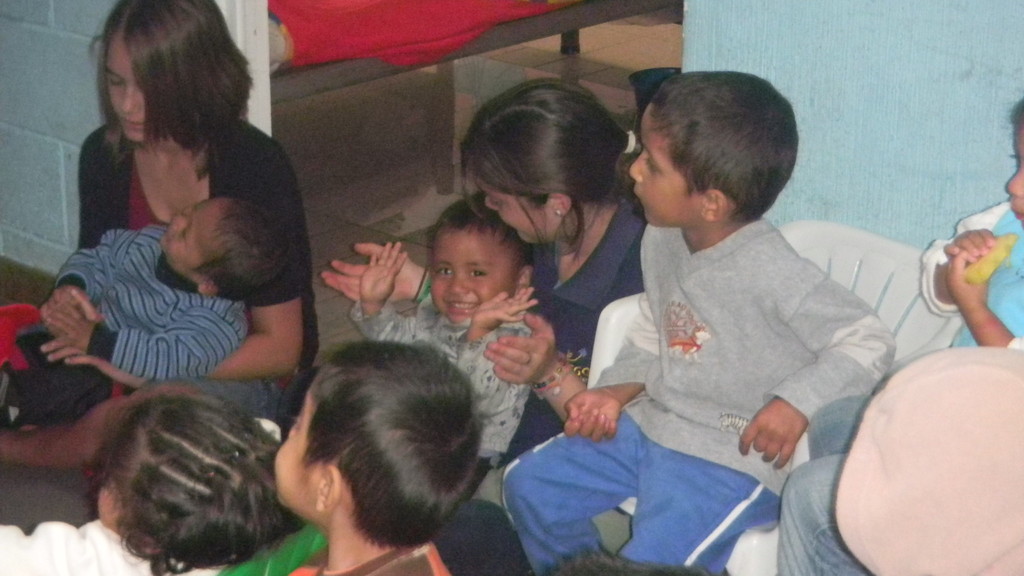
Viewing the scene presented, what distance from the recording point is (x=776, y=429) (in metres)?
1.74

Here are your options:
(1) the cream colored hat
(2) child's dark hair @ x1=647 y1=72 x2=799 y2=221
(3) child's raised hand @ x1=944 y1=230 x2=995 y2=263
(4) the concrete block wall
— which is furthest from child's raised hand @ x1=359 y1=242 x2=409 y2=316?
(1) the cream colored hat

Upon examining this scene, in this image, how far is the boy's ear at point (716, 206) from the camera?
6.21 feet

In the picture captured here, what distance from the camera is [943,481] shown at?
1.13 meters

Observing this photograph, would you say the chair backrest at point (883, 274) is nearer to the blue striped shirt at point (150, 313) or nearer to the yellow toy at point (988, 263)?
the yellow toy at point (988, 263)

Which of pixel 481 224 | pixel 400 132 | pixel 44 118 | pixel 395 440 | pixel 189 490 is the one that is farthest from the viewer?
pixel 400 132

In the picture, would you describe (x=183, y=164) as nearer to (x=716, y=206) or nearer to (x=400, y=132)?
(x=716, y=206)

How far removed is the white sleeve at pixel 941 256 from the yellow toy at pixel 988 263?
10 centimetres

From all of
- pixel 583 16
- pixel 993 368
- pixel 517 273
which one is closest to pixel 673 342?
pixel 517 273

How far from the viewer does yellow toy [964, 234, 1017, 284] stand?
1.72 metres

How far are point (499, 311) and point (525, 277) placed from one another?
18 centimetres

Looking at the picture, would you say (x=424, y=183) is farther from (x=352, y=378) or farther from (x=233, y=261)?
(x=352, y=378)

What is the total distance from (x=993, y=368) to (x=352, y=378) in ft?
2.43

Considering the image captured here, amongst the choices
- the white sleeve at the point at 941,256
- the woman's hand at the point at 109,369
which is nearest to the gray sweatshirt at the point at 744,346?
the white sleeve at the point at 941,256

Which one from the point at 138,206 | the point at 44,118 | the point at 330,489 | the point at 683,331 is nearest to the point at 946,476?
the point at 330,489
